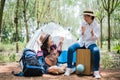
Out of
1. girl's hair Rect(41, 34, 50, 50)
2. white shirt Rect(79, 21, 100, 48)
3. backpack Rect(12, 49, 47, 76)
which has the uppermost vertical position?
white shirt Rect(79, 21, 100, 48)

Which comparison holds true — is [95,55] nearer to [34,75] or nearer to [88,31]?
[88,31]

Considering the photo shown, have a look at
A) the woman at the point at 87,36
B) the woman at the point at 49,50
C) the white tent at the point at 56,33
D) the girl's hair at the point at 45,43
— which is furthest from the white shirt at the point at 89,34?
the white tent at the point at 56,33

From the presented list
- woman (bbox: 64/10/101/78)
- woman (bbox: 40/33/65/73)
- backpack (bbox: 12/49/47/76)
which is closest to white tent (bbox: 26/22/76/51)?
woman (bbox: 40/33/65/73)

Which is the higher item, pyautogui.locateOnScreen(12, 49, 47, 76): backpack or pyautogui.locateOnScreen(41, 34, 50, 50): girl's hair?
pyautogui.locateOnScreen(41, 34, 50, 50): girl's hair

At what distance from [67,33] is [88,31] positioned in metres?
2.54

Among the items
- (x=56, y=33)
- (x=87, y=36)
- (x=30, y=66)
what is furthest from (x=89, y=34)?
(x=56, y=33)

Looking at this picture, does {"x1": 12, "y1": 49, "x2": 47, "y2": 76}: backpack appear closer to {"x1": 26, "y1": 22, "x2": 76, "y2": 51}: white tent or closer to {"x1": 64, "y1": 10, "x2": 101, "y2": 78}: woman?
{"x1": 64, "y1": 10, "x2": 101, "y2": 78}: woman

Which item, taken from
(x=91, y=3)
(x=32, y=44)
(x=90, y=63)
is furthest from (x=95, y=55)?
(x=91, y=3)

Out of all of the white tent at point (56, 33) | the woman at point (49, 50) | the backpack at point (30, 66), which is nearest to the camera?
the backpack at point (30, 66)

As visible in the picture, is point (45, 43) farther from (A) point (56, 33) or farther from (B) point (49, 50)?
(A) point (56, 33)

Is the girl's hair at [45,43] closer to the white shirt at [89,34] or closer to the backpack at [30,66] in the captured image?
the backpack at [30,66]

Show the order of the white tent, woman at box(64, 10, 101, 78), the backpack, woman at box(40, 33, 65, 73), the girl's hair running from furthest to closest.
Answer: the white tent, the girl's hair, woman at box(40, 33, 65, 73), woman at box(64, 10, 101, 78), the backpack

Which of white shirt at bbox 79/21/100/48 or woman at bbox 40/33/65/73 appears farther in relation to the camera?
woman at bbox 40/33/65/73

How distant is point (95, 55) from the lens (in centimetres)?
709
